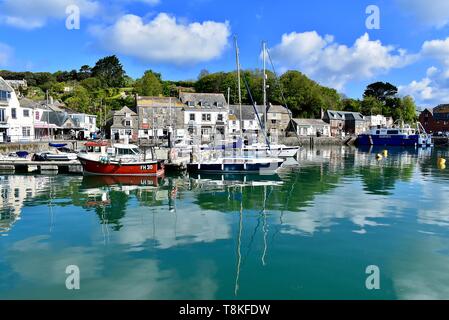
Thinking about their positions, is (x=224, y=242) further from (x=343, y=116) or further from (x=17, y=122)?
(x=343, y=116)

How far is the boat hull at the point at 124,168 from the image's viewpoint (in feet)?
117

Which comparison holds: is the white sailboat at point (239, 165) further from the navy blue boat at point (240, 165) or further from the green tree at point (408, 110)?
the green tree at point (408, 110)

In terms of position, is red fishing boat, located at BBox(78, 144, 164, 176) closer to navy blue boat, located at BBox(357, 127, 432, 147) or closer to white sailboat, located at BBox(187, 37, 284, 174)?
white sailboat, located at BBox(187, 37, 284, 174)

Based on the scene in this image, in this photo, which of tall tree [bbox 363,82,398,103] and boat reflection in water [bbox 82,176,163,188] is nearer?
boat reflection in water [bbox 82,176,163,188]

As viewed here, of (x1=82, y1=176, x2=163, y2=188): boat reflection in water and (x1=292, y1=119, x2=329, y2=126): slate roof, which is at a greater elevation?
(x1=292, y1=119, x2=329, y2=126): slate roof

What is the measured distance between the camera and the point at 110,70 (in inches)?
5458

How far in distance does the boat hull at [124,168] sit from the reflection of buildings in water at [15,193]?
14.0 ft

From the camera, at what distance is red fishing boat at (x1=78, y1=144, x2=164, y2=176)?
35.6 m

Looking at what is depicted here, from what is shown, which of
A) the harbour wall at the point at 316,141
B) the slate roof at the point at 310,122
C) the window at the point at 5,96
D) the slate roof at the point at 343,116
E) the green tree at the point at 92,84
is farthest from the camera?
the green tree at the point at 92,84

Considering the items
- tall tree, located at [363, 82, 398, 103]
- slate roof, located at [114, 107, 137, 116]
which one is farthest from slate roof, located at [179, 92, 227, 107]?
tall tree, located at [363, 82, 398, 103]

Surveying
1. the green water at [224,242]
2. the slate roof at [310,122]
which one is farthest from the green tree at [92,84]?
the green water at [224,242]

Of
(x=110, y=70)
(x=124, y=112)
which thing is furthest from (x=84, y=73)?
(x=124, y=112)

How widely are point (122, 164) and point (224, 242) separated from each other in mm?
21440

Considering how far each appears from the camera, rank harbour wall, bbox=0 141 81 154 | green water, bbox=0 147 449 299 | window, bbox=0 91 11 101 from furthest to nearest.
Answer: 1. window, bbox=0 91 11 101
2. harbour wall, bbox=0 141 81 154
3. green water, bbox=0 147 449 299
